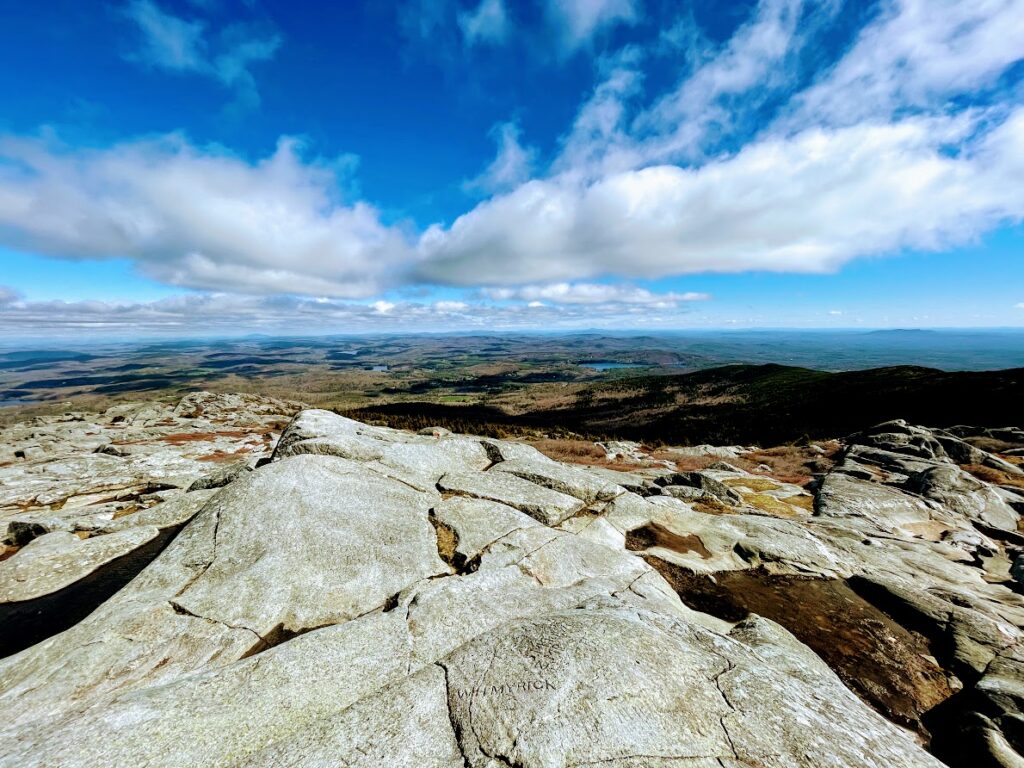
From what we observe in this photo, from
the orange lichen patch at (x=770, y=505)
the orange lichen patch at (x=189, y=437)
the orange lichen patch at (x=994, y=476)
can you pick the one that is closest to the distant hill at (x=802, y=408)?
the orange lichen patch at (x=994, y=476)

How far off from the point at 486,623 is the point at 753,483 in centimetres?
3800

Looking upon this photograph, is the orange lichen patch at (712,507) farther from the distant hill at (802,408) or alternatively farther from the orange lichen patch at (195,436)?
the distant hill at (802,408)

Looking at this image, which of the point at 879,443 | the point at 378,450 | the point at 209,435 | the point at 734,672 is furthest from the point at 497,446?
the point at 209,435

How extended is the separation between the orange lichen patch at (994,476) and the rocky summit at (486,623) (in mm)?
12458

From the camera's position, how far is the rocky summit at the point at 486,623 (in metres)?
8.19

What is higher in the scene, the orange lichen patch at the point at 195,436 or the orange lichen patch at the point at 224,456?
the orange lichen patch at the point at 224,456

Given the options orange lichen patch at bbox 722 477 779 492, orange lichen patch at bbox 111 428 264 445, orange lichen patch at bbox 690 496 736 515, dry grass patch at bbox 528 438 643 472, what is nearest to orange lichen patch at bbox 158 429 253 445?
orange lichen patch at bbox 111 428 264 445

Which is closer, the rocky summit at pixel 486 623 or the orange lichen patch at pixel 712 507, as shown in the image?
the rocky summit at pixel 486 623

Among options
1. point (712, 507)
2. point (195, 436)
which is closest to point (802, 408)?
point (712, 507)

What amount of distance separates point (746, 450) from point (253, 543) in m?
73.4

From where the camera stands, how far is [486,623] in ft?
41.6

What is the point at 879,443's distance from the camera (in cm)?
5216

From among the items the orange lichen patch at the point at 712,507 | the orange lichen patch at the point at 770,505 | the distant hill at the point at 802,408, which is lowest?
the distant hill at the point at 802,408

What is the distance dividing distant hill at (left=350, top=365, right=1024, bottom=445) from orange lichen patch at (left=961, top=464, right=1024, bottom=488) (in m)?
42.4
